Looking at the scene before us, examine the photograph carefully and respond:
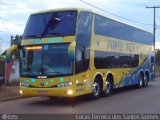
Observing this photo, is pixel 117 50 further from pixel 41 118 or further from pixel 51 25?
pixel 41 118

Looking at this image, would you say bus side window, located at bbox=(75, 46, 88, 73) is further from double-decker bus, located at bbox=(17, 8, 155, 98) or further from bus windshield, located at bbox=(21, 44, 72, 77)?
bus windshield, located at bbox=(21, 44, 72, 77)

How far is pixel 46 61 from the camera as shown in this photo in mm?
16062

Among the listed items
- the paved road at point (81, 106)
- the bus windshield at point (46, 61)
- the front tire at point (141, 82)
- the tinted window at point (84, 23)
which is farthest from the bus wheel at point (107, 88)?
the front tire at point (141, 82)

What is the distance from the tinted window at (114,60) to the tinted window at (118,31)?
37.1 inches

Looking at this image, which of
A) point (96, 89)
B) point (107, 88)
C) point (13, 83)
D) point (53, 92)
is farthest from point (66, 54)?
point (13, 83)

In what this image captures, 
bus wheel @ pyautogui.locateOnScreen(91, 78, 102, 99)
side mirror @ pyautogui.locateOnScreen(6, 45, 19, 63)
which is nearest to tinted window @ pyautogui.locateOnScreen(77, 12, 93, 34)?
bus wheel @ pyautogui.locateOnScreen(91, 78, 102, 99)

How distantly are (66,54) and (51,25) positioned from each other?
1544 millimetres

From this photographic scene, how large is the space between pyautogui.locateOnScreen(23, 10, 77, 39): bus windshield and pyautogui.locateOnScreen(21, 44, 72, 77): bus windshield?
563mm

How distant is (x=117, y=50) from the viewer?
21.3m

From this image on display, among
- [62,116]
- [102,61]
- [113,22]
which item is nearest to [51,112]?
[62,116]

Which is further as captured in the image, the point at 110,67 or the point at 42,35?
the point at 110,67

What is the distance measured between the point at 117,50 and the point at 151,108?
669 centimetres

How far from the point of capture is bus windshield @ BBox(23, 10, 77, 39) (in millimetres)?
16281

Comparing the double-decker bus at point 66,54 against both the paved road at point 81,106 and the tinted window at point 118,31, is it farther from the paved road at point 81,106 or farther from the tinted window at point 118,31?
the paved road at point 81,106
